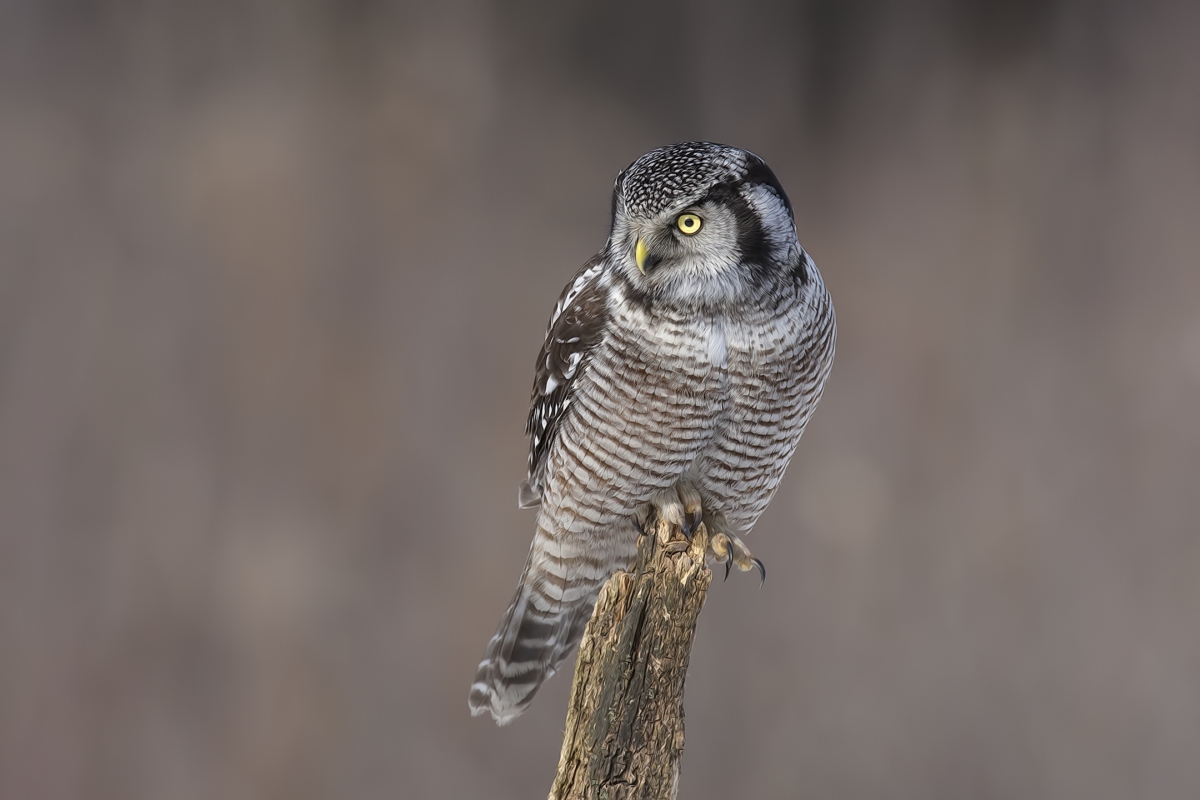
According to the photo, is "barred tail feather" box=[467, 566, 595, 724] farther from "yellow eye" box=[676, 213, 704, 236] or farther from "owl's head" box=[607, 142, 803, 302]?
"yellow eye" box=[676, 213, 704, 236]

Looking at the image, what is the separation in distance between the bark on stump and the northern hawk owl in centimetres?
43

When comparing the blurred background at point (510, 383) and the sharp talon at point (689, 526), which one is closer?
the sharp talon at point (689, 526)

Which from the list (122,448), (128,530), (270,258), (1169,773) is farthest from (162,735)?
(1169,773)

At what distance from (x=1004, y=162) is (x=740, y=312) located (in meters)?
2.30

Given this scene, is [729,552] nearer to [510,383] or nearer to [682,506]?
[682,506]

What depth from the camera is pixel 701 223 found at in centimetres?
235

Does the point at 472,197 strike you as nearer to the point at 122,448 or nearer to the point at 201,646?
the point at 122,448

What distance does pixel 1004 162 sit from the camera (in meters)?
4.11

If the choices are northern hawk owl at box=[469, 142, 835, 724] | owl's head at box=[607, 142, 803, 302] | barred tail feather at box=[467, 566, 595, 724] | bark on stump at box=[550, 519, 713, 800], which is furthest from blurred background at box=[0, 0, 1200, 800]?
bark on stump at box=[550, 519, 713, 800]

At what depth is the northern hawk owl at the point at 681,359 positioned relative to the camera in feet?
7.73

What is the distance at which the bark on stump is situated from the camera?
7.49 feet

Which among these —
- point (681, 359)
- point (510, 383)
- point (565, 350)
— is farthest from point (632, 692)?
point (510, 383)

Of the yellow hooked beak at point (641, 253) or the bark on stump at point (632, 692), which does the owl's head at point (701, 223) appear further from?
the bark on stump at point (632, 692)

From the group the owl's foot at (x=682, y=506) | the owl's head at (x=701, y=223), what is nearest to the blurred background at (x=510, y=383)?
the owl's foot at (x=682, y=506)
